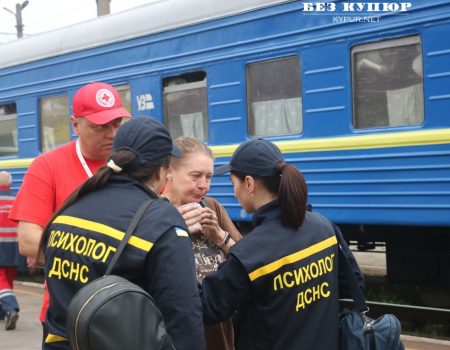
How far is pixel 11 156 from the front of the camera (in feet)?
34.7

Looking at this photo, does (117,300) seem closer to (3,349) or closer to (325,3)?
(3,349)

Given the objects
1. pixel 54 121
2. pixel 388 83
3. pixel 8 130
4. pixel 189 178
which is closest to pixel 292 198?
pixel 189 178

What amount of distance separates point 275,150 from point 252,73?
15.5 feet

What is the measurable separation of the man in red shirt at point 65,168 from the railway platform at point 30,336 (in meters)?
3.36

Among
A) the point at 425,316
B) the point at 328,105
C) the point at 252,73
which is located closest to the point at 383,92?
the point at 328,105

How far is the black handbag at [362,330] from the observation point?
2637 millimetres

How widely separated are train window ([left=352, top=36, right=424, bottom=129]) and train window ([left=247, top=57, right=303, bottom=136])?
0.65 metres

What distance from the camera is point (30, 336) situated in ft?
21.0

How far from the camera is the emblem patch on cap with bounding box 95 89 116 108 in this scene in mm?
2947

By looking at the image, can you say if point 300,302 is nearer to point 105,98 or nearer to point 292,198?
point 292,198

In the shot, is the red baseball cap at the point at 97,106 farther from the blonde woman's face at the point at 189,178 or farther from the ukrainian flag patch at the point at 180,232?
the ukrainian flag patch at the point at 180,232

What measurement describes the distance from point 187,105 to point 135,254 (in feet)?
19.7

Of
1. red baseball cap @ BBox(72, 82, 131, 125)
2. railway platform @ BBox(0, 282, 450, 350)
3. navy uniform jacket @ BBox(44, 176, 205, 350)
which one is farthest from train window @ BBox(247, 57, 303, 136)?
navy uniform jacket @ BBox(44, 176, 205, 350)

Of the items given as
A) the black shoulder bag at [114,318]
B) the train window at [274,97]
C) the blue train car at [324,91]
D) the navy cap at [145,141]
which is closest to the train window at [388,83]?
the blue train car at [324,91]
